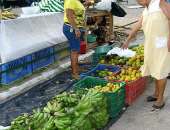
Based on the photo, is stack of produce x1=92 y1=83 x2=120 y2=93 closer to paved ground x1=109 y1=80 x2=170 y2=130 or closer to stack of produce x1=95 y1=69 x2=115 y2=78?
paved ground x1=109 y1=80 x2=170 y2=130

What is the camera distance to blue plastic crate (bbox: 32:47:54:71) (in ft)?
25.5

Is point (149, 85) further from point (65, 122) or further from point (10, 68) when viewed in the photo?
point (65, 122)

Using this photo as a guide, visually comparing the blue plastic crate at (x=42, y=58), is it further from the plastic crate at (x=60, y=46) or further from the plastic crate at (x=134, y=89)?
the plastic crate at (x=134, y=89)

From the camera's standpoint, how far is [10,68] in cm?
702

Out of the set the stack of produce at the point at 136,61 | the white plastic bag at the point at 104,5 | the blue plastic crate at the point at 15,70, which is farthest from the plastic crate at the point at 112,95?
the white plastic bag at the point at 104,5

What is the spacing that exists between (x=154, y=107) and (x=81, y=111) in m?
1.70

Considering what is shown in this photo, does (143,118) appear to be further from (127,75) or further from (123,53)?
(123,53)

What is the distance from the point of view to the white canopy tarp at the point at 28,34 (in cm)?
704

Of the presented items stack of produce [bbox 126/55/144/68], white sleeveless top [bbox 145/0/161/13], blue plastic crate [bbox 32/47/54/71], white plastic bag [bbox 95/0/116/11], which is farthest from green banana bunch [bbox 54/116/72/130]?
white plastic bag [bbox 95/0/116/11]

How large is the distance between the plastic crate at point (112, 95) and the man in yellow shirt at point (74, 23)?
1.43m

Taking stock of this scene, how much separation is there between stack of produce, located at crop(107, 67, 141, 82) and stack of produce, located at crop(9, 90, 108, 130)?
1007 mm

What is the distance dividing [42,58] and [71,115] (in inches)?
146

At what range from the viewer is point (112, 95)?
209 inches

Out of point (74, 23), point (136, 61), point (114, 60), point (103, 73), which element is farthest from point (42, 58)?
point (136, 61)
